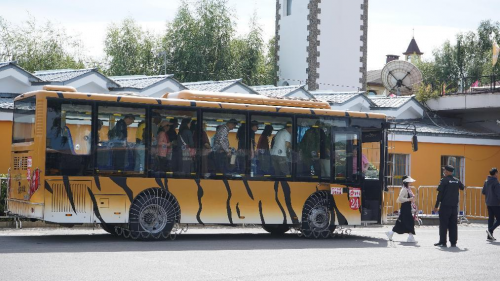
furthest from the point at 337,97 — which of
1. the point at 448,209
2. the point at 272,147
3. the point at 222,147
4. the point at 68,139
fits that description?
the point at 68,139

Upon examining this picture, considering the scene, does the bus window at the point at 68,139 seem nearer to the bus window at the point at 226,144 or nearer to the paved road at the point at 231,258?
the paved road at the point at 231,258

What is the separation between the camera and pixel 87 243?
1716cm

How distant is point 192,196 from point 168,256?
3914 millimetres

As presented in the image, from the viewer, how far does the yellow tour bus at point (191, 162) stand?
1750 centimetres

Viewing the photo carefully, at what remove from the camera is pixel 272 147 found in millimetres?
20188

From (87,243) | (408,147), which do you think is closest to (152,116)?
(87,243)

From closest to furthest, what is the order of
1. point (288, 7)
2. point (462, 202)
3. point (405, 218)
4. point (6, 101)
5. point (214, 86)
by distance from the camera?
point (405, 218) < point (6, 101) < point (462, 202) < point (214, 86) < point (288, 7)

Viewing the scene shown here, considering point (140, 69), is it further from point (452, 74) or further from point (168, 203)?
point (168, 203)

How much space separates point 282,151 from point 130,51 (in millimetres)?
55899

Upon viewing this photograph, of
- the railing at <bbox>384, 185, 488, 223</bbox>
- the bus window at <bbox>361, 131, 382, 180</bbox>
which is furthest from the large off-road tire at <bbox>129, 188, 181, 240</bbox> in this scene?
the railing at <bbox>384, 185, 488, 223</bbox>

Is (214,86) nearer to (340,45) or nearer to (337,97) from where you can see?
(337,97)

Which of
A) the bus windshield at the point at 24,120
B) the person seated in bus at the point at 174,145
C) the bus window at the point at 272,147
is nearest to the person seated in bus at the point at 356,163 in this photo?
the bus window at the point at 272,147

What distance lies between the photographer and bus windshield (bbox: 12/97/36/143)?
58.0 ft

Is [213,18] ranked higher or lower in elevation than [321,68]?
higher
